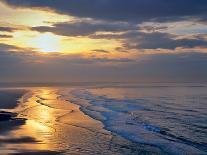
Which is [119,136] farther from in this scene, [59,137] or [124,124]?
[124,124]

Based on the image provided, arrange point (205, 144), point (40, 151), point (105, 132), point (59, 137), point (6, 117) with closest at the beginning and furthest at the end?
point (40, 151)
point (205, 144)
point (59, 137)
point (105, 132)
point (6, 117)

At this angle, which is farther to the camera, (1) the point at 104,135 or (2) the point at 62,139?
(1) the point at 104,135

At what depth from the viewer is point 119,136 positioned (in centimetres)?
2381

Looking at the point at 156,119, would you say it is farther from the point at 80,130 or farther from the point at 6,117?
the point at 6,117

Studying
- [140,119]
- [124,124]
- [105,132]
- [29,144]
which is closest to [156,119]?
[140,119]

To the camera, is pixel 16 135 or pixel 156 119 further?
pixel 156 119

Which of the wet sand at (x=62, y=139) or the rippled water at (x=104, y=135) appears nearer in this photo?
the wet sand at (x=62, y=139)

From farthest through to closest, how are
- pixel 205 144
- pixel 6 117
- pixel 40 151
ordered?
pixel 6 117 < pixel 205 144 < pixel 40 151

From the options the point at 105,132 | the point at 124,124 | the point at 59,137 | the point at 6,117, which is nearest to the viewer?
the point at 59,137

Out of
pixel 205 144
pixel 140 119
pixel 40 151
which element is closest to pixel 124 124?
pixel 140 119

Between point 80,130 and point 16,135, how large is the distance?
428cm

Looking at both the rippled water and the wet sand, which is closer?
the wet sand

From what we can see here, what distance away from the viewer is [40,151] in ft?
62.7

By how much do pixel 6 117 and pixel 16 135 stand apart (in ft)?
28.0
